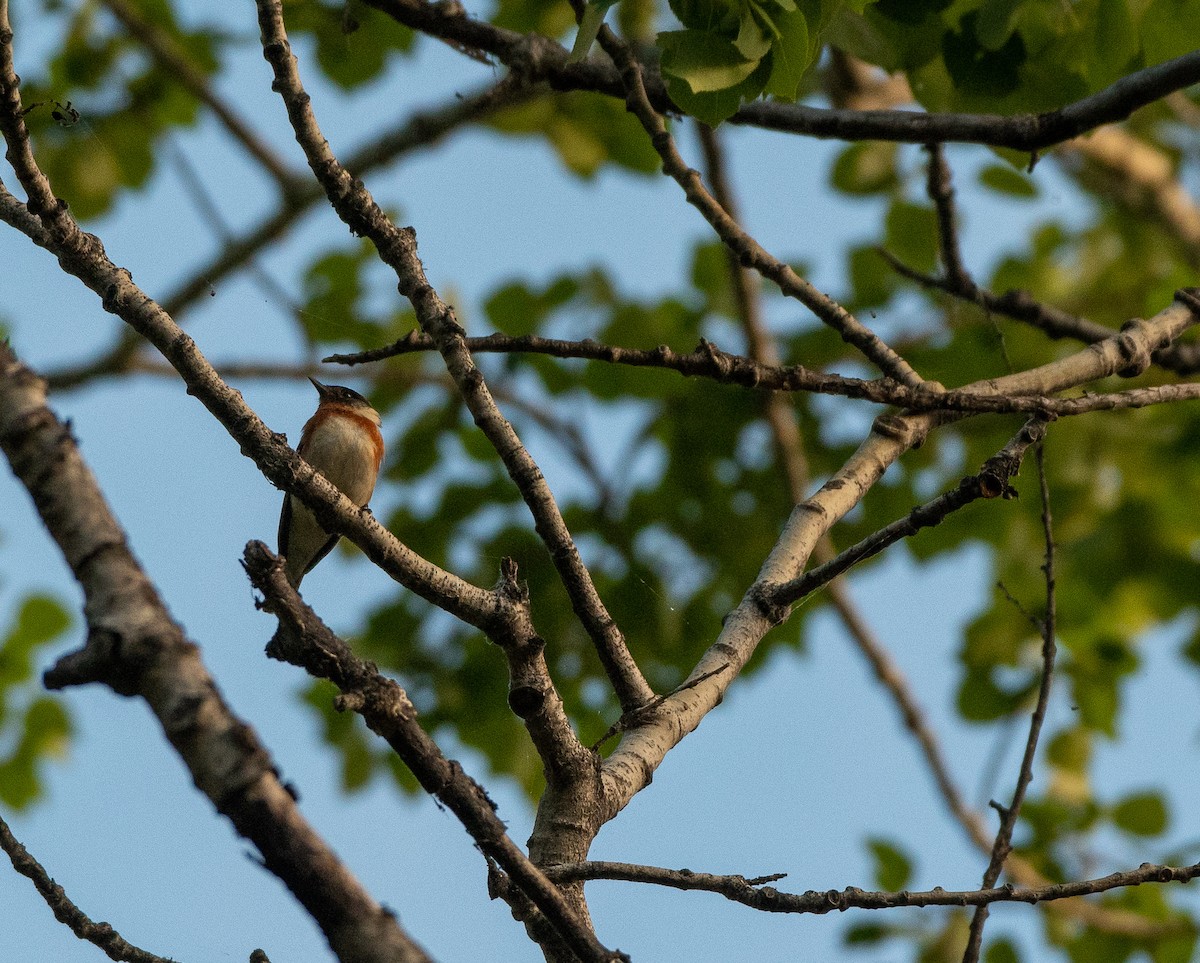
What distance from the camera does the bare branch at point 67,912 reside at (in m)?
2.41

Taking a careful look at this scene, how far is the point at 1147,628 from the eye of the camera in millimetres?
8977

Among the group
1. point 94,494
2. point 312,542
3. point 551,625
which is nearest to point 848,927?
point 551,625

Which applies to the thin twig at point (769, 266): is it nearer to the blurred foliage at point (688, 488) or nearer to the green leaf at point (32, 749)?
the blurred foliage at point (688, 488)

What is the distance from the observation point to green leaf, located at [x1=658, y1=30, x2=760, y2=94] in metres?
2.76

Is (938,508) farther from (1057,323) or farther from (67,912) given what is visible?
(1057,323)

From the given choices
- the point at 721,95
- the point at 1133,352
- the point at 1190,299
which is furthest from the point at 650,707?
the point at 1190,299

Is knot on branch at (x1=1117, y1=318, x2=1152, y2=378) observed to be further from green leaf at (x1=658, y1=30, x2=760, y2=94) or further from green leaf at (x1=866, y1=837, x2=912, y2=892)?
green leaf at (x1=866, y1=837, x2=912, y2=892)

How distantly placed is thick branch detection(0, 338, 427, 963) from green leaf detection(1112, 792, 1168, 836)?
5.90 m

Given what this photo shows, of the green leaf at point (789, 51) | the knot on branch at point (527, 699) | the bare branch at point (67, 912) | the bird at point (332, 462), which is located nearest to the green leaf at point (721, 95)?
the green leaf at point (789, 51)

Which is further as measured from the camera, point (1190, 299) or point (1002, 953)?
point (1002, 953)

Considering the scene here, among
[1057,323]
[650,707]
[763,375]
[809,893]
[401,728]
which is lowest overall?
[401,728]

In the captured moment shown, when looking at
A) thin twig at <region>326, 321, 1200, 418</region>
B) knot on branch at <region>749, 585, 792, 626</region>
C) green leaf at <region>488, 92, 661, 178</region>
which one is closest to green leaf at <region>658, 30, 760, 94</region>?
thin twig at <region>326, 321, 1200, 418</region>

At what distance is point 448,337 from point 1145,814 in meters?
5.21

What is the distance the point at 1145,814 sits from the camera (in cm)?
633
